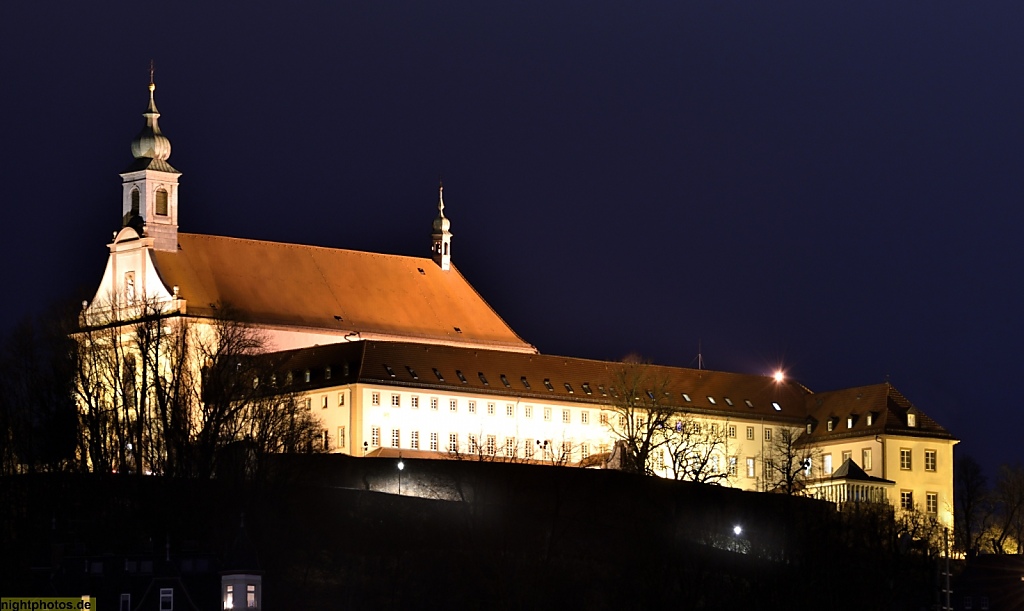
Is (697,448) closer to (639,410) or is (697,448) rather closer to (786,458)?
(639,410)

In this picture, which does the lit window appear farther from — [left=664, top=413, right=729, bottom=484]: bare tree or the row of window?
[left=664, top=413, right=729, bottom=484]: bare tree

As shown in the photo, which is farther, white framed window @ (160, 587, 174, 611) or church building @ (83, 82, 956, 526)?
church building @ (83, 82, 956, 526)

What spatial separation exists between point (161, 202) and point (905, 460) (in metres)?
33.1

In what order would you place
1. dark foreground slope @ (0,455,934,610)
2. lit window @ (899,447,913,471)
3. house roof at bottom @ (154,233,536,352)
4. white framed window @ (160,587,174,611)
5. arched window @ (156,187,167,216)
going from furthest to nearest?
lit window @ (899,447,913,471), arched window @ (156,187,167,216), house roof at bottom @ (154,233,536,352), dark foreground slope @ (0,455,934,610), white framed window @ (160,587,174,611)

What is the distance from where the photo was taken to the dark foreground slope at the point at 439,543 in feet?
342

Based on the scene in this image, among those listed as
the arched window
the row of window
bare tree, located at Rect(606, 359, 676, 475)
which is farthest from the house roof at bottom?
the row of window

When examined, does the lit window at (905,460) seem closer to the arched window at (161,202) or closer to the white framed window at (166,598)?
the arched window at (161,202)

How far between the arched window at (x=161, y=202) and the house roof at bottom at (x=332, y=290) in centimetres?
147

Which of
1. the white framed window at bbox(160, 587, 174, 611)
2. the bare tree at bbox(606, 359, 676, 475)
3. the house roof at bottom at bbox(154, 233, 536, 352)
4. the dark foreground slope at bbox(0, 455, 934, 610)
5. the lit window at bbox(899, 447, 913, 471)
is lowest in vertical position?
the white framed window at bbox(160, 587, 174, 611)

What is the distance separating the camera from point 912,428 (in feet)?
452

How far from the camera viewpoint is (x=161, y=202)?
13625 centimetres

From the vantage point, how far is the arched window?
13612 cm

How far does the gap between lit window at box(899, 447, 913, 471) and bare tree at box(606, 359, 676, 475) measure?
9.89 meters

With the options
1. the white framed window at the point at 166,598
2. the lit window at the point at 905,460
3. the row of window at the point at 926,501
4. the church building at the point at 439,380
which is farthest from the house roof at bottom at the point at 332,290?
the white framed window at the point at 166,598
